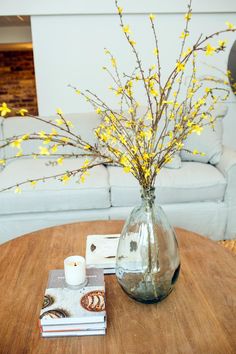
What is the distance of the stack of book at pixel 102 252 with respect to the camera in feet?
4.05

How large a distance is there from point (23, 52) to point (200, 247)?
446 centimetres

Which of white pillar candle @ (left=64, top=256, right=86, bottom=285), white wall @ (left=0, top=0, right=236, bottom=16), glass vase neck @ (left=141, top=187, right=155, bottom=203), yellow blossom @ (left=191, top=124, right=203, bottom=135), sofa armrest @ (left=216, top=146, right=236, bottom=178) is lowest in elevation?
white pillar candle @ (left=64, top=256, right=86, bottom=285)

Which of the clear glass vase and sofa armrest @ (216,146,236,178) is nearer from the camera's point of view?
the clear glass vase

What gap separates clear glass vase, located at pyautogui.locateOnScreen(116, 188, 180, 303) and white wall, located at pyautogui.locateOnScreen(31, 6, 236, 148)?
2.56 m

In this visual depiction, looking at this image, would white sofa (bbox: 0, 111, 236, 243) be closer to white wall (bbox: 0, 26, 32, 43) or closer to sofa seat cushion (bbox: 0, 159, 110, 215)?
sofa seat cushion (bbox: 0, 159, 110, 215)

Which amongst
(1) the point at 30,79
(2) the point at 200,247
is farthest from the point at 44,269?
(1) the point at 30,79

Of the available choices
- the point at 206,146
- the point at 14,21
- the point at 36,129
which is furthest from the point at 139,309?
the point at 14,21

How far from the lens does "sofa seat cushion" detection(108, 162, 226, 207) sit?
208 centimetres

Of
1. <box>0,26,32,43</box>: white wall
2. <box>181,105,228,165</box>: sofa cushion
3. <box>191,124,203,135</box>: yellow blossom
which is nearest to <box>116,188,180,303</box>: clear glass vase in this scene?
<box>191,124,203,135</box>: yellow blossom

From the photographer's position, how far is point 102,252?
130 cm

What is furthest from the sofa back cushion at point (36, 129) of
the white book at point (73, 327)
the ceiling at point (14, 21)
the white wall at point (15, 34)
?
the white wall at point (15, 34)

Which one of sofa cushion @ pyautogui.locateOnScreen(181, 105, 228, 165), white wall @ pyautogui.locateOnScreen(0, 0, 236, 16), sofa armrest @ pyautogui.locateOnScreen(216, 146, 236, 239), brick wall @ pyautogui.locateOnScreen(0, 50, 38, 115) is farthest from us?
brick wall @ pyautogui.locateOnScreen(0, 50, 38, 115)

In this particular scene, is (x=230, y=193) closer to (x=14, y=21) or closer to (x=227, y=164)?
(x=227, y=164)

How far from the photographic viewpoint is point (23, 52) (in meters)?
4.99
